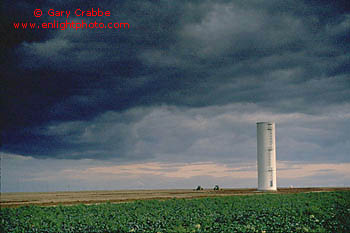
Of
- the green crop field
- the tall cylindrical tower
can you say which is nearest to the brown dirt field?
the tall cylindrical tower

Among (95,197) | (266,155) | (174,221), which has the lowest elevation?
(95,197)

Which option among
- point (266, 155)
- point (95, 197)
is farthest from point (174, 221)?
point (266, 155)

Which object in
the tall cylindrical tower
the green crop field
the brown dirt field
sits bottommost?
the brown dirt field

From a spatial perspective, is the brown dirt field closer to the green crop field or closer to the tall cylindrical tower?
the tall cylindrical tower

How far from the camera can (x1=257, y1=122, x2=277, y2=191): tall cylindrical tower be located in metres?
75.2

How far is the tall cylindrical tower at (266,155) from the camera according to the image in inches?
2963

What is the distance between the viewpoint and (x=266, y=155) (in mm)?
75500

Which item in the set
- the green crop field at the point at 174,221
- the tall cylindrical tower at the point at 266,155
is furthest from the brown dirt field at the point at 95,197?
the green crop field at the point at 174,221

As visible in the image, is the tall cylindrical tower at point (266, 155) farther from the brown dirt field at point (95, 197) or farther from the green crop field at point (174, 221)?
the green crop field at point (174, 221)

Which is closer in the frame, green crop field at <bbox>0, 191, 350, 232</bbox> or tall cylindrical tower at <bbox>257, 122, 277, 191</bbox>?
green crop field at <bbox>0, 191, 350, 232</bbox>

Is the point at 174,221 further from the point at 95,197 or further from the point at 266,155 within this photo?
the point at 266,155

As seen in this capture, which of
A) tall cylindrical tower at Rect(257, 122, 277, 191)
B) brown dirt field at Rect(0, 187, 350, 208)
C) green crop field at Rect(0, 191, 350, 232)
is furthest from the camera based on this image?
tall cylindrical tower at Rect(257, 122, 277, 191)

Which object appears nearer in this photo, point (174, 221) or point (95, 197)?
point (174, 221)

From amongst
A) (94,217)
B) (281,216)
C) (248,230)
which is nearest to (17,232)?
(94,217)
